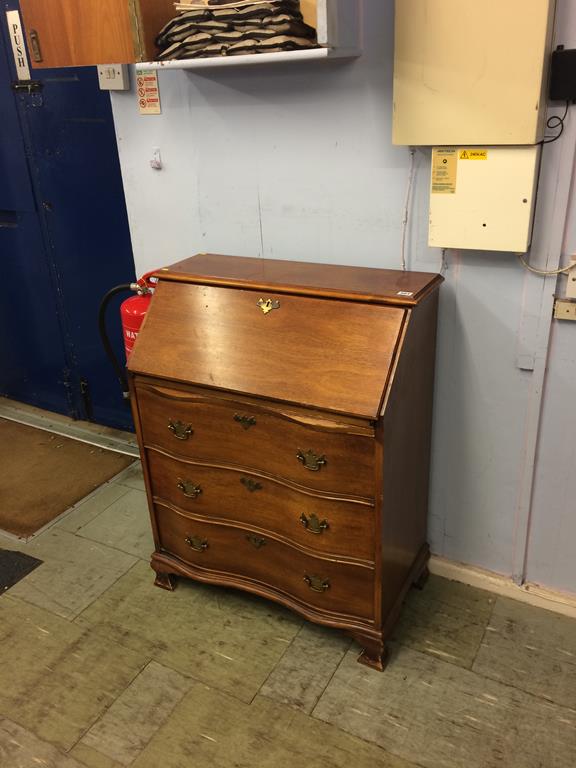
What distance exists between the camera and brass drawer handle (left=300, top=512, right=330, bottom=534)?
183cm

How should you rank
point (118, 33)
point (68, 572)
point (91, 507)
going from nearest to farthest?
point (118, 33)
point (68, 572)
point (91, 507)

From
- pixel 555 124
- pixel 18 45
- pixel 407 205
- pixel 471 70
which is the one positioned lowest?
pixel 407 205

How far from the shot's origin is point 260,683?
191cm

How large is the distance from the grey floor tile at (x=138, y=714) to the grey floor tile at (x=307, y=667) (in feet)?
0.92

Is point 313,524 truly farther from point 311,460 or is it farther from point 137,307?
point 137,307

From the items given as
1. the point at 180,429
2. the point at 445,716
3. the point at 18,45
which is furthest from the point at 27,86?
the point at 445,716

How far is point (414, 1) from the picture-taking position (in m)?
1.61

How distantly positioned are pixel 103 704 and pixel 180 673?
237 mm

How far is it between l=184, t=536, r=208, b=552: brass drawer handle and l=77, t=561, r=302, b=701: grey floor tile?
215 mm

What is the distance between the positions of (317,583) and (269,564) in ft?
0.62

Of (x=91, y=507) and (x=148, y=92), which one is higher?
(x=148, y=92)

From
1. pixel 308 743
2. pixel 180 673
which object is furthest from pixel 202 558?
pixel 308 743

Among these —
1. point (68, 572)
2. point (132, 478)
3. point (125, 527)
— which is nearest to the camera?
point (68, 572)

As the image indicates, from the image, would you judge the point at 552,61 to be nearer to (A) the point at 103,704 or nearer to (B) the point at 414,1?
(B) the point at 414,1
